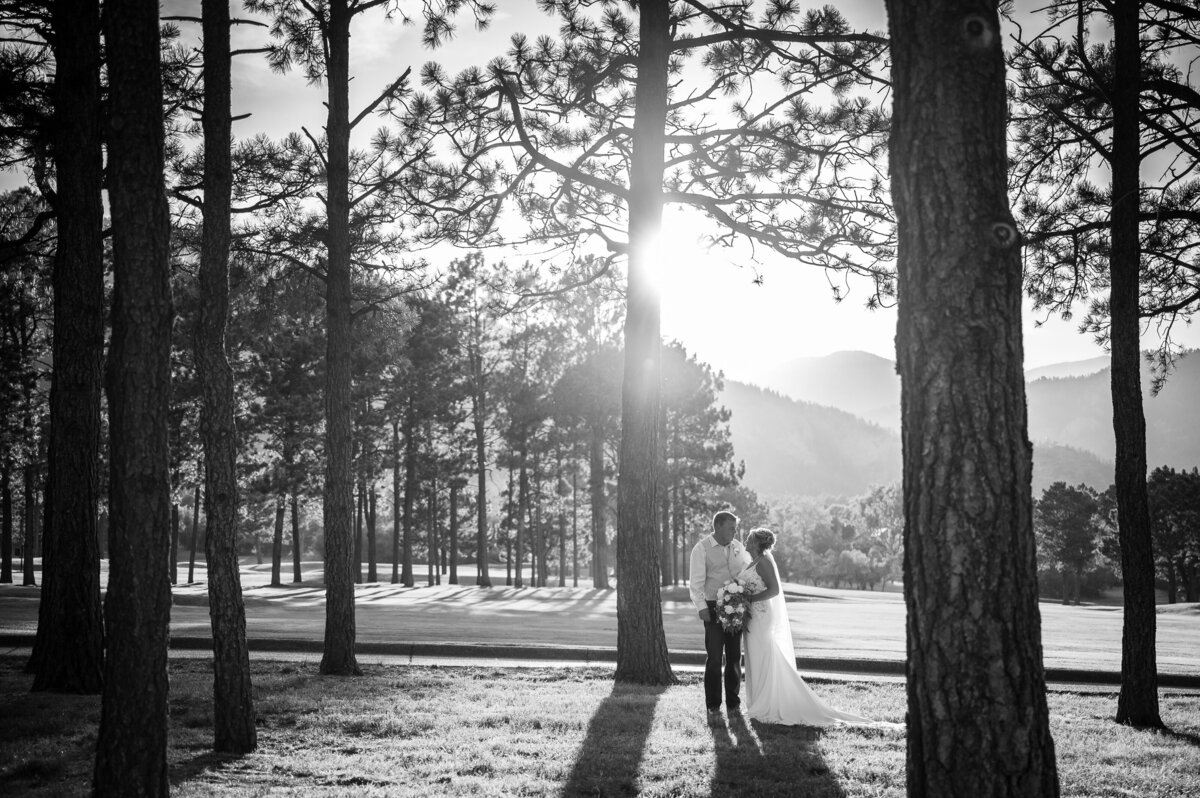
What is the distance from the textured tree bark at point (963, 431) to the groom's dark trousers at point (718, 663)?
198 inches

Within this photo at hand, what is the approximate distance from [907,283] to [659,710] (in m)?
5.84

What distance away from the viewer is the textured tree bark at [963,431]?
3.05 meters

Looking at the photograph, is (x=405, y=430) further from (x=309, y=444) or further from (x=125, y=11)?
(x=125, y=11)

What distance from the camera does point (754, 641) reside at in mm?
8203

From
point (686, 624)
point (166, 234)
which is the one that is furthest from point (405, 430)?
point (166, 234)

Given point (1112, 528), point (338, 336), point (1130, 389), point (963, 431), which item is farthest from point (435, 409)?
point (1112, 528)

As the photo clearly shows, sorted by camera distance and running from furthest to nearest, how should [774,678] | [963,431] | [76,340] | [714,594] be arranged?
1. [76,340]
2. [714,594]
3. [774,678]
4. [963,431]

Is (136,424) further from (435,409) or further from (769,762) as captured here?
(435,409)

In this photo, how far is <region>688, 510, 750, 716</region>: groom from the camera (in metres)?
8.09

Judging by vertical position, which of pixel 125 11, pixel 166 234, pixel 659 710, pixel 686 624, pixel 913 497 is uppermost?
pixel 125 11

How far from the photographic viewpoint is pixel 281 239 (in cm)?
1109

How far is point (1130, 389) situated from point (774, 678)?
506 cm

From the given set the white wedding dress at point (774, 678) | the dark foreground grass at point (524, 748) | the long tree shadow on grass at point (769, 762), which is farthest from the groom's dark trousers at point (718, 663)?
the long tree shadow on grass at point (769, 762)

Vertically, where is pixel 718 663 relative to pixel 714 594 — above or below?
below
